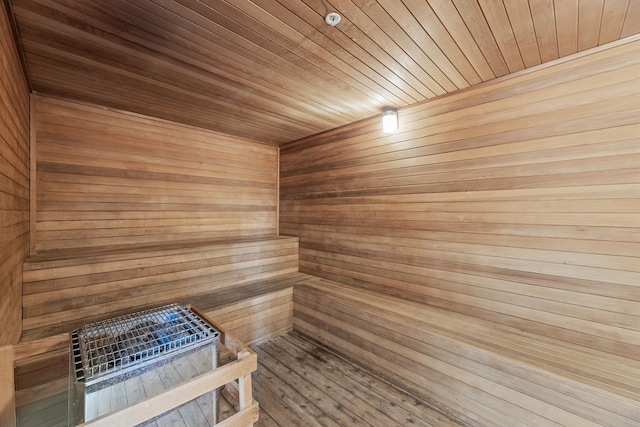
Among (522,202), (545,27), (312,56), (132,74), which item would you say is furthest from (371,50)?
(132,74)

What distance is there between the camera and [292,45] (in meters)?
1.70

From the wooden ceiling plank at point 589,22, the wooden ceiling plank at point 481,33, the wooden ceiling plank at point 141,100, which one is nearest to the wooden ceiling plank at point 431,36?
the wooden ceiling plank at point 481,33

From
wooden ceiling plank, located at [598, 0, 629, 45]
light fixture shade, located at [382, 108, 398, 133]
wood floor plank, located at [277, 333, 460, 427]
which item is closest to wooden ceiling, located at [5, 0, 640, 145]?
wooden ceiling plank, located at [598, 0, 629, 45]

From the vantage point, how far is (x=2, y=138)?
4.58 feet

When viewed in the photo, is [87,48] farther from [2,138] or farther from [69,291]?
[69,291]

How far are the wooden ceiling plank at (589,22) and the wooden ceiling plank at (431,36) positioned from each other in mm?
571

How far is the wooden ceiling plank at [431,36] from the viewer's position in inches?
55.3

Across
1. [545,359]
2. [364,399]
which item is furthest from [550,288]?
[364,399]

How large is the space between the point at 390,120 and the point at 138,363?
2652mm

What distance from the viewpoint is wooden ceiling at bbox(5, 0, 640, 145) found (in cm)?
140

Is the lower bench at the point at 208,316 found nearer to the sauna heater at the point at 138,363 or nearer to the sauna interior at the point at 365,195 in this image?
the sauna interior at the point at 365,195

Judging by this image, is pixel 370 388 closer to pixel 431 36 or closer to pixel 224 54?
pixel 431 36

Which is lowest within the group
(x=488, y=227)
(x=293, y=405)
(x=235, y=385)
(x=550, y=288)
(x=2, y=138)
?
(x=293, y=405)

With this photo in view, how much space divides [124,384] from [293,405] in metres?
1.36
